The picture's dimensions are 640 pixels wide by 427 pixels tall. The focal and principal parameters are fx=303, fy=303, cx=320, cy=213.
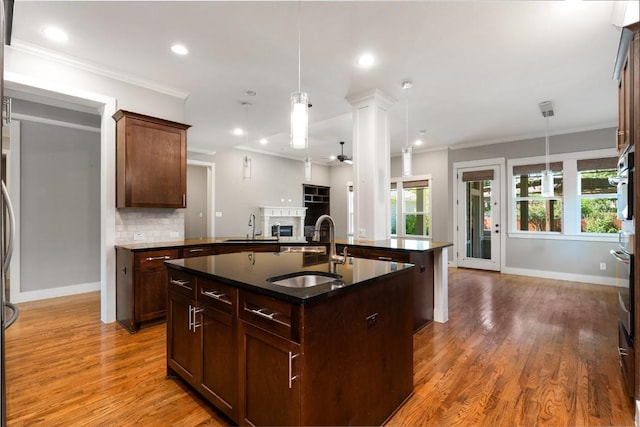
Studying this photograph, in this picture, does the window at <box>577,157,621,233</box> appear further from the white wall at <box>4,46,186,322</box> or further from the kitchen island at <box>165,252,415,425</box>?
the white wall at <box>4,46,186,322</box>

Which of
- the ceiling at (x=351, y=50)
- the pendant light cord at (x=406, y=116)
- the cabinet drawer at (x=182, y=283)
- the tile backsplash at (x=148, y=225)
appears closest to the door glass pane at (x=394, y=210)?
the pendant light cord at (x=406, y=116)

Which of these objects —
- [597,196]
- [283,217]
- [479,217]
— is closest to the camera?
[597,196]

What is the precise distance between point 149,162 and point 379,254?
280cm

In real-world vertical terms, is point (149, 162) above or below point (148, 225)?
above

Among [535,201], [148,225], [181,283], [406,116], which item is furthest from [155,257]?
[535,201]

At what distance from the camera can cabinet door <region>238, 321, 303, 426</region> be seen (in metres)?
1.29

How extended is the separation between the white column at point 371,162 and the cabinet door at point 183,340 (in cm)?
244

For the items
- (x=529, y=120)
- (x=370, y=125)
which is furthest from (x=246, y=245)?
(x=529, y=120)

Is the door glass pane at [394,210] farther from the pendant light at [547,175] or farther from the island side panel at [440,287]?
the island side panel at [440,287]

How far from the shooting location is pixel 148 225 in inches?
146

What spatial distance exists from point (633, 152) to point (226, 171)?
6862 millimetres

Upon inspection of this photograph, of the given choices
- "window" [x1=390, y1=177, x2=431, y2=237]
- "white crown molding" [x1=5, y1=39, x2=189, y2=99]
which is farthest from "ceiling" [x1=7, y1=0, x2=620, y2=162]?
"window" [x1=390, y1=177, x2=431, y2=237]

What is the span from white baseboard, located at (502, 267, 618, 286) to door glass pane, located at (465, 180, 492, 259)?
0.57 m

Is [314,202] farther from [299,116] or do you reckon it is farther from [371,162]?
[299,116]
